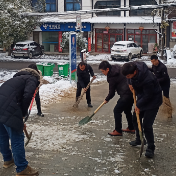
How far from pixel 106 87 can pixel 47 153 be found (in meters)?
7.59

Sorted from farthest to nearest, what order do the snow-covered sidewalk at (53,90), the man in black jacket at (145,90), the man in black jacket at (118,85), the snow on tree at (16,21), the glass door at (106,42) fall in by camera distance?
1. the glass door at (106,42)
2. the snow on tree at (16,21)
3. the snow-covered sidewalk at (53,90)
4. the man in black jacket at (118,85)
5. the man in black jacket at (145,90)

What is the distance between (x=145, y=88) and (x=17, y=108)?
81.3 inches

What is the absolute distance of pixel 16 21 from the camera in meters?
26.8

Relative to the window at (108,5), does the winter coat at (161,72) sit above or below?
below

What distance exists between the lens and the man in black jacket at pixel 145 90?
5328 mm

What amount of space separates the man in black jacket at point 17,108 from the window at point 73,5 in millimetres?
27403

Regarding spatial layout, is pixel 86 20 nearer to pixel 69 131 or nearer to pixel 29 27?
pixel 29 27

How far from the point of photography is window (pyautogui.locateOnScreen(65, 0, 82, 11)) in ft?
103

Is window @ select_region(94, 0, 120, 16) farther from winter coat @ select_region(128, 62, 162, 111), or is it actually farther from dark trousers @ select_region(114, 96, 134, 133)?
winter coat @ select_region(128, 62, 162, 111)

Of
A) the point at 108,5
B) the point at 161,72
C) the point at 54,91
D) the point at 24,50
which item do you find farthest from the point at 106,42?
the point at 161,72

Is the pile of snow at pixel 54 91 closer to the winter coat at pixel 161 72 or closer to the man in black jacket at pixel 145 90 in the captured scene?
the winter coat at pixel 161 72

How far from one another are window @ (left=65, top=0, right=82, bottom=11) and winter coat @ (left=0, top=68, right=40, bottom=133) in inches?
1085

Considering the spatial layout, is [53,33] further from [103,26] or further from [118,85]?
[118,85]

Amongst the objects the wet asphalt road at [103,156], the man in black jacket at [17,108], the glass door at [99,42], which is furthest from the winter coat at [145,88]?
the glass door at [99,42]
